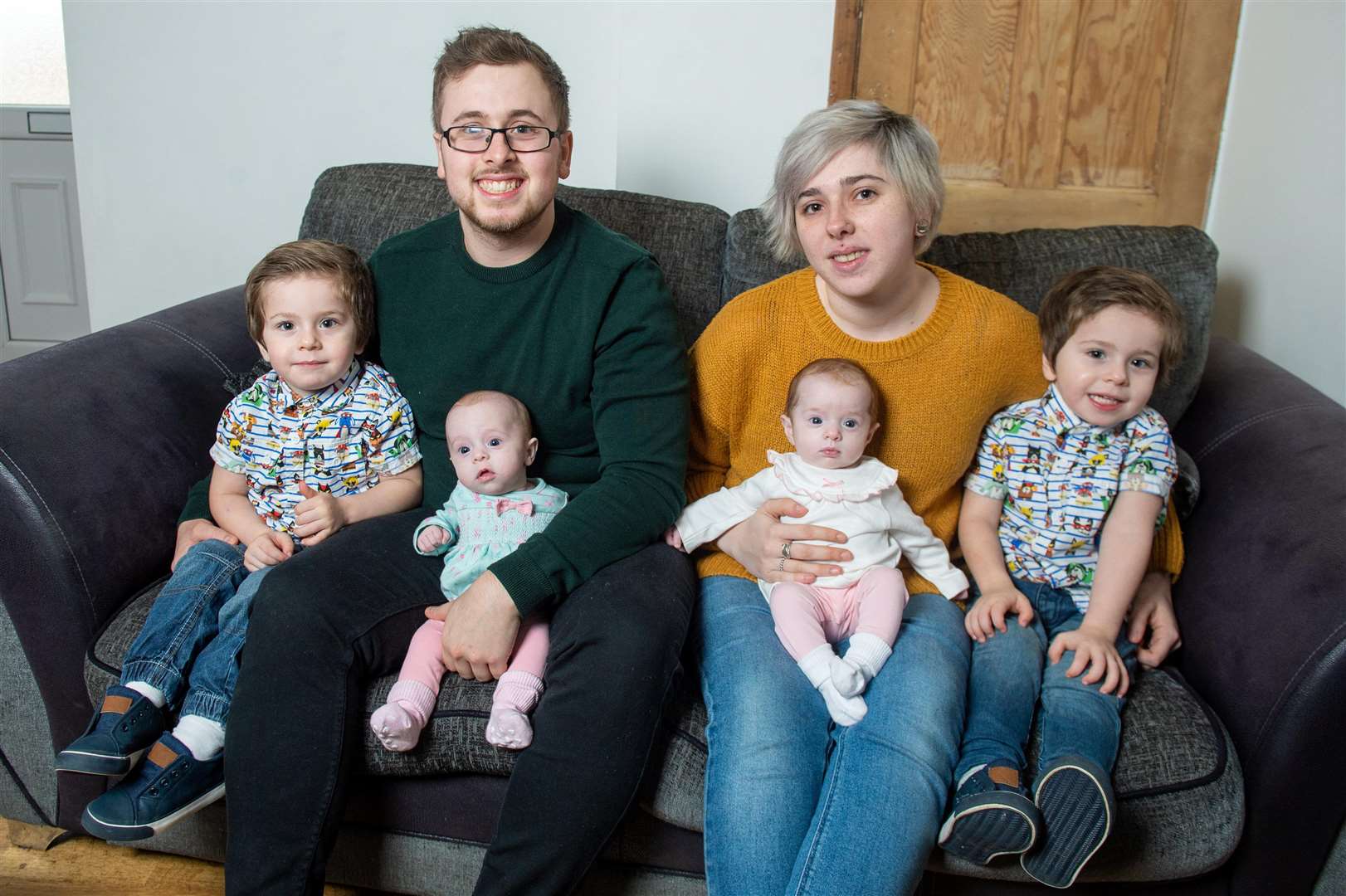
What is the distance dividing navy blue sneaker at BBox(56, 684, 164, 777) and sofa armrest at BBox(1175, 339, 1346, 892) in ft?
4.52

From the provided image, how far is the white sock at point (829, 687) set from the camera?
123 cm

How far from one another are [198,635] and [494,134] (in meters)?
0.79

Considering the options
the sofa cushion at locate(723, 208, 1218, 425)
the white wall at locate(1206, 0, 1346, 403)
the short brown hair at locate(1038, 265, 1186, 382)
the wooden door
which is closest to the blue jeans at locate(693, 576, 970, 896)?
the short brown hair at locate(1038, 265, 1186, 382)

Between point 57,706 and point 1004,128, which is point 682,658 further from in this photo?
point 1004,128

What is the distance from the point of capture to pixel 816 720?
1.25 metres

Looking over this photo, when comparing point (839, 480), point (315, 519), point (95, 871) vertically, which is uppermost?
point (839, 480)

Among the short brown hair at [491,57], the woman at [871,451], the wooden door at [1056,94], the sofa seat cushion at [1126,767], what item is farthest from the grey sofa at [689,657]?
the short brown hair at [491,57]

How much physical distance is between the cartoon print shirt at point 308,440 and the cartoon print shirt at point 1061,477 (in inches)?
35.1

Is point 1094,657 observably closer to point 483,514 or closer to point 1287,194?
Answer: point 483,514

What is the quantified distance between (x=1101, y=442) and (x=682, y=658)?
2.20ft

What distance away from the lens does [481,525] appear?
1.44 meters

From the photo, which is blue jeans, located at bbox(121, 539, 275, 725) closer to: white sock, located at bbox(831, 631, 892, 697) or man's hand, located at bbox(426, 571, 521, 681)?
man's hand, located at bbox(426, 571, 521, 681)

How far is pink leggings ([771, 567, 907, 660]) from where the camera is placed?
4.32ft

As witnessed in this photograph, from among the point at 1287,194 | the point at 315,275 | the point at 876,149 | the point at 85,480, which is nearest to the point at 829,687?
the point at 876,149
